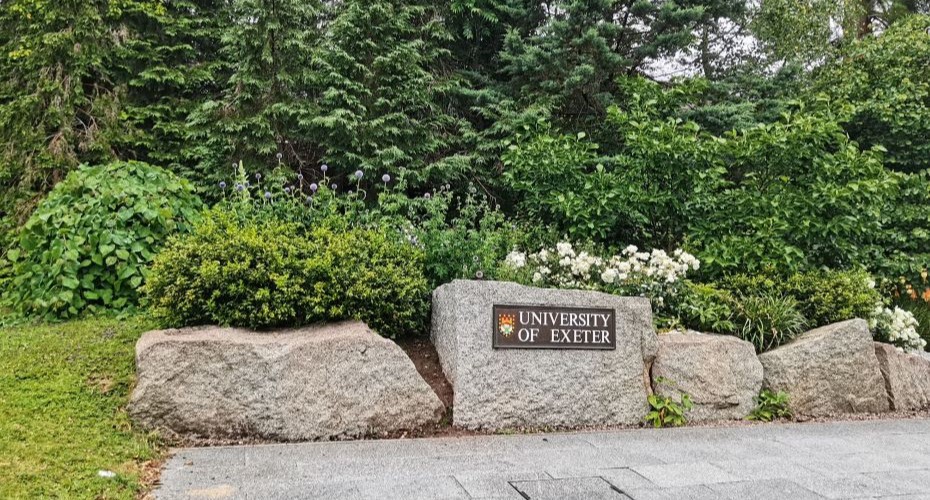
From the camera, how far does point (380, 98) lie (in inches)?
278

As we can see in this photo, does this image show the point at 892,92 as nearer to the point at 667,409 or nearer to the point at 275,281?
the point at 667,409

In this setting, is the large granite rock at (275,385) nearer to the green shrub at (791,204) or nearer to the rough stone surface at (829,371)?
the rough stone surface at (829,371)

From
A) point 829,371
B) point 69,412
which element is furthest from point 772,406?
point 69,412

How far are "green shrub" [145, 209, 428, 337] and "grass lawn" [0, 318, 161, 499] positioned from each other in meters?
0.50

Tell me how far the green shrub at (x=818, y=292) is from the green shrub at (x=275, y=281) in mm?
2849

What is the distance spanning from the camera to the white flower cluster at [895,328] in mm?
5098

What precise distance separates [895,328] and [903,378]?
0.61m

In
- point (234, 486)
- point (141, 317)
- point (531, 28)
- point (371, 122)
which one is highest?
point (531, 28)

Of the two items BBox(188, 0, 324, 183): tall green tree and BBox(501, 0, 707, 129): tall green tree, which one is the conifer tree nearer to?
BBox(188, 0, 324, 183): tall green tree

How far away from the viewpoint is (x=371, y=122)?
6941mm

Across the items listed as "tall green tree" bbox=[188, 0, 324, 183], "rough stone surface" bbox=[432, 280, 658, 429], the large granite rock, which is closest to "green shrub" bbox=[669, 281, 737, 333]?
"rough stone surface" bbox=[432, 280, 658, 429]

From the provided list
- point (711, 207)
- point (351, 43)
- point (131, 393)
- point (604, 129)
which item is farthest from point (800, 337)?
point (351, 43)

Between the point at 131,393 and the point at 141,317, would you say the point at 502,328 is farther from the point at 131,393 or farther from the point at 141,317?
the point at 141,317

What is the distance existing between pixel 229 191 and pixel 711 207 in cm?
542
